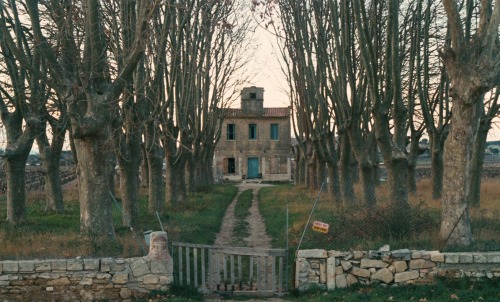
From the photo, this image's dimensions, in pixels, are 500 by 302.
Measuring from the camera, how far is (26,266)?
10039 mm

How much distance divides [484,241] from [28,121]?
1148 cm

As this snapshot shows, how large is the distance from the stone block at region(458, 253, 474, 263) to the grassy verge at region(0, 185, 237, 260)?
19.0ft

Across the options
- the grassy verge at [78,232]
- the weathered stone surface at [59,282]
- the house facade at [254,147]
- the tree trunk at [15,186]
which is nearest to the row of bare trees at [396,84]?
the grassy verge at [78,232]

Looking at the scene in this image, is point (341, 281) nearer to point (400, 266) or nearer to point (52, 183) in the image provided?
point (400, 266)

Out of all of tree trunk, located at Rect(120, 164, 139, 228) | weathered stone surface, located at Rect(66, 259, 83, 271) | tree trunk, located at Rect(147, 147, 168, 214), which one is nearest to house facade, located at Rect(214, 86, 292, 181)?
tree trunk, located at Rect(147, 147, 168, 214)

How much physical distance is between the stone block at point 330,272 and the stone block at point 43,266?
4.85 m

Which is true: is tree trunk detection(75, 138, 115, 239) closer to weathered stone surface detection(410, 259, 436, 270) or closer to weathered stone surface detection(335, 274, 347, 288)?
weathered stone surface detection(335, 274, 347, 288)

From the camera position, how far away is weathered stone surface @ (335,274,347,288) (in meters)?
10.6

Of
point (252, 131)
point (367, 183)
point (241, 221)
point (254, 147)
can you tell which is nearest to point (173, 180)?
point (241, 221)

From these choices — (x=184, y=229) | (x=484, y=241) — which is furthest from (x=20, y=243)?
(x=484, y=241)

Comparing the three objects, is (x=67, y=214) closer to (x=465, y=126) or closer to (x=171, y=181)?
(x=171, y=181)

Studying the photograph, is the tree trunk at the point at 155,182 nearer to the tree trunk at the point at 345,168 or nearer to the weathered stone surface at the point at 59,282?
the tree trunk at the point at 345,168

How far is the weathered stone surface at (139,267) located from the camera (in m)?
10.3

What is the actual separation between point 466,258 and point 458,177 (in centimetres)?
175
